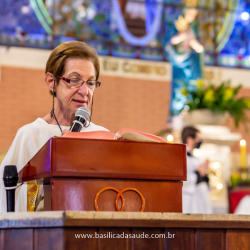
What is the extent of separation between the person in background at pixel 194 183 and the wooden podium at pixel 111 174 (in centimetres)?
363

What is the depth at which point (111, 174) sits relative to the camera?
3.12 feet

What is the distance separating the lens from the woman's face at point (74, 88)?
4.79 ft

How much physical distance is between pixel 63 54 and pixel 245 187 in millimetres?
4495

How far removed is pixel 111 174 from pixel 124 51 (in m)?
7.36

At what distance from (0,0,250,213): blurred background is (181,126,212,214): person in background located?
2375 millimetres

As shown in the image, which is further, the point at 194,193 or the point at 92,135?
the point at 194,193

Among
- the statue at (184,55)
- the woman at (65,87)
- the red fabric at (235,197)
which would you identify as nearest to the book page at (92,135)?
the woman at (65,87)

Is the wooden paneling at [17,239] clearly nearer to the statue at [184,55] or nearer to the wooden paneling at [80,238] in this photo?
the wooden paneling at [80,238]

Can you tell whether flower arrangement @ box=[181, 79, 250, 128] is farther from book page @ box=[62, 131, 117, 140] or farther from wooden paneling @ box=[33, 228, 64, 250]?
wooden paneling @ box=[33, 228, 64, 250]

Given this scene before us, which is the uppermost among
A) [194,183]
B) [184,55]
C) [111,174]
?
[184,55]

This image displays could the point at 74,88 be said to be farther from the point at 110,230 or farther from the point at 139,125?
the point at 139,125

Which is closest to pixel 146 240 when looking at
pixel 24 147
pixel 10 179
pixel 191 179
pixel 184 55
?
pixel 10 179

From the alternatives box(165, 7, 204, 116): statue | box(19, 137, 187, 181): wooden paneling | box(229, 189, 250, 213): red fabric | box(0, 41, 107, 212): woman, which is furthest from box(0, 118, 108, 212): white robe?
box(165, 7, 204, 116): statue

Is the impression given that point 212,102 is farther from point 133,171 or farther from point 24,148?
point 133,171
